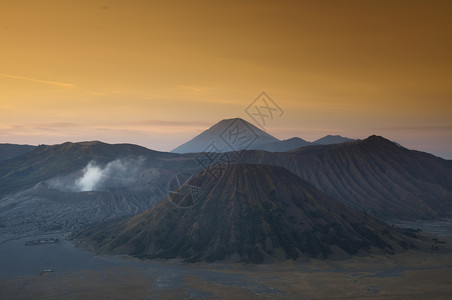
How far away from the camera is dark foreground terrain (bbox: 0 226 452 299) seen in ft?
Result: 284

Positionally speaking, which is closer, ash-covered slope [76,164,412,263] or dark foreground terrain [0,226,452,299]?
dark foreground terrain [0,226,452,299]

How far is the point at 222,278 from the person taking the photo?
9894cm

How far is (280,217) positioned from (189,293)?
175 feet

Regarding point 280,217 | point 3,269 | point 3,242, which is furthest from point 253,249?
point 3,242

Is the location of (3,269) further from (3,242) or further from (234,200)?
(234,200)

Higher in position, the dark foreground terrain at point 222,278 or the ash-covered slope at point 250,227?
the ash-covered slope at point 250,227

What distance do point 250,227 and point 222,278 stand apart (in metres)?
31.6

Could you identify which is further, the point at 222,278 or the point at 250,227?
the point at 250,227

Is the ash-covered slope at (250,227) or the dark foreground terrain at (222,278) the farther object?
the ash-covered slope at (250,227)

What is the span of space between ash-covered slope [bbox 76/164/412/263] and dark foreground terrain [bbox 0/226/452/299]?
654cm

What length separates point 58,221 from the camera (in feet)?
623

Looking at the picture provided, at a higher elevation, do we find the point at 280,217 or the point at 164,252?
the point at 280,217

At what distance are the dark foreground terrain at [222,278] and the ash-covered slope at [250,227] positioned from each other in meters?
6.54

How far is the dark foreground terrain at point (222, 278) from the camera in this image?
86562 mm
